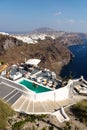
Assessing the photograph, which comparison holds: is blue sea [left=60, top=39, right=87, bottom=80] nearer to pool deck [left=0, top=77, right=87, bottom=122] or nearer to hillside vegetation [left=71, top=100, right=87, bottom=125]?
pool deck [left=0, top=77, right=87, bottom=122]

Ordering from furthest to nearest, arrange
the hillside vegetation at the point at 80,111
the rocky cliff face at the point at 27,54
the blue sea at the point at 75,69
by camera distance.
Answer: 1. the rocky cliff face at the point at 27,54
2. the blue sea at the point at 75,69
3. the hillside vegetation at the point at 80,111

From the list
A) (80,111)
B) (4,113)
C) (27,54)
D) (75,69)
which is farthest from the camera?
(27,54)

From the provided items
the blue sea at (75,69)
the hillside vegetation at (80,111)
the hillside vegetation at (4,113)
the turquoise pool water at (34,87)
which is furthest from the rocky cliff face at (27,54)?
the hillside vegetation at (4,113)

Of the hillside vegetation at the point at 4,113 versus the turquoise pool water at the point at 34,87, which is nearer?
the hillside vegetation at the point at 4,113

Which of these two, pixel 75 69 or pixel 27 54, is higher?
pixel 27 54

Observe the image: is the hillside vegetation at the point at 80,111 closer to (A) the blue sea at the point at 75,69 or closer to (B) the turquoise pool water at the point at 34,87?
(B) the turquoise pool water at the point at 34,87

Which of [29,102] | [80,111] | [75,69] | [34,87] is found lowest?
[75,69]

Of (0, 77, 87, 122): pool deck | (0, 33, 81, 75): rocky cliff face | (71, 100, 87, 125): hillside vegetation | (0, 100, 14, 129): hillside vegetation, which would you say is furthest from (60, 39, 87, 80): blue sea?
(0, 100, 14, 129): hillside vegetation

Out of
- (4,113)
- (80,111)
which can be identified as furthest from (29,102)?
(80,111)

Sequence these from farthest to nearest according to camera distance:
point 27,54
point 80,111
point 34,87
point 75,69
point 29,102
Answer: point 27,54
point 75,69
point 34,87
point 29,102
point 80,111

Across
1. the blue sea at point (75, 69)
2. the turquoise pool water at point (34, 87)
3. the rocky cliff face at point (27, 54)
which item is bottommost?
the blue sea at point (75, 69)

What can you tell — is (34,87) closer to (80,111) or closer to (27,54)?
(80,111)

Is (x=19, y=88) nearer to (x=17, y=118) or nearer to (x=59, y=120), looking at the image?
(x=17, y=118)
